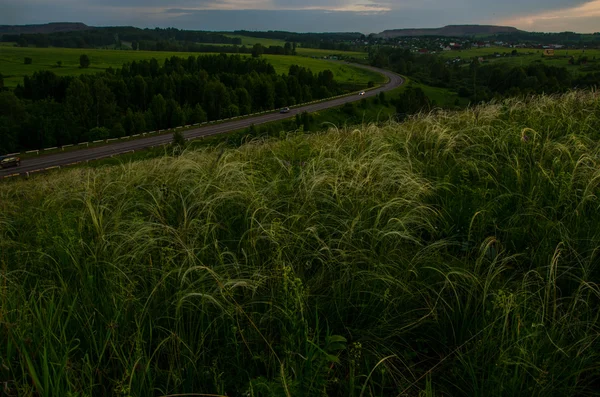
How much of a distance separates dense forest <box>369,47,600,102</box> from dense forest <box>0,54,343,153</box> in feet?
91.4

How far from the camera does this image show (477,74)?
320 feet

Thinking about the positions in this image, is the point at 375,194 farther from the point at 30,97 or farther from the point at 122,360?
the point at 30,97

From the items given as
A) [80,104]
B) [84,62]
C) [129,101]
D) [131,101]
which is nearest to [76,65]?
[84,62]

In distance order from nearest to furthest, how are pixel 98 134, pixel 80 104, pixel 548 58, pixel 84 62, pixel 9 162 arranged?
pixel 9 162, pixel 98 134, pixel 80 104, pixel 548 58, pixel 84 62

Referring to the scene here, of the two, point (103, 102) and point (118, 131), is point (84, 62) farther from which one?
point (118, 131)

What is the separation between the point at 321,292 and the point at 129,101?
3645 inches

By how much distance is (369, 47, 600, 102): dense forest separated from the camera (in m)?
47.9

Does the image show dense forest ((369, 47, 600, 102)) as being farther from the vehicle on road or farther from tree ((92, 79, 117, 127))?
tree ((92, 79, 117, 127))

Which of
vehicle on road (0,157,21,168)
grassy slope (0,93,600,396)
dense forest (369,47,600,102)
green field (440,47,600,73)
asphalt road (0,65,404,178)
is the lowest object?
asphalt road (0,65,404,178)

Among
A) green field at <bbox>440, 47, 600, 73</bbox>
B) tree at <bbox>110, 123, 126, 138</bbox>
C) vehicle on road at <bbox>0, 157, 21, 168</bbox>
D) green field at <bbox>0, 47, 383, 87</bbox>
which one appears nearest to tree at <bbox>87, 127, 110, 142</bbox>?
tree at <bbox>110, 123, 126, 138</bbox>

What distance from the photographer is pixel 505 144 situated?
207 inches

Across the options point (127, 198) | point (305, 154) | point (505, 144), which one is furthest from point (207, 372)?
point (505, 144)

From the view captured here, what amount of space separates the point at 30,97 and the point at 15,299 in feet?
352

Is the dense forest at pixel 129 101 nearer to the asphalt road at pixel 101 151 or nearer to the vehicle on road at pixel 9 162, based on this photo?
the asphalt road at pixel 101 151
